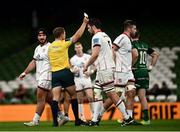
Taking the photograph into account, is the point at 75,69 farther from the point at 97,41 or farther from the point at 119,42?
the point at 97,41

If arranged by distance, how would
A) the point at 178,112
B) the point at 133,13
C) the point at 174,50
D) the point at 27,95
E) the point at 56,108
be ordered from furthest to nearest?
the point at 133,13, the point at 174,50, the point at 27,95, the point at 178,112, the point at 56,108

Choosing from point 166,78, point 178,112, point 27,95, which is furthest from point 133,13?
point 178,112

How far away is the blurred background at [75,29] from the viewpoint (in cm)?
2691

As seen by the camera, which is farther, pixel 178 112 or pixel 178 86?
pixel 178 86

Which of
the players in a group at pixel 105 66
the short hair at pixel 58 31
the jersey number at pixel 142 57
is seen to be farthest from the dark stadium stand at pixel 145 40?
the short hair at pixel 58 31

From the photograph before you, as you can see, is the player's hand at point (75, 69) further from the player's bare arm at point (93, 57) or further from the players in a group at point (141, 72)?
the player's bare arm at point (93, 57)

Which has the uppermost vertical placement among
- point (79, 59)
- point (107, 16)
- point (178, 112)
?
point (107, 16)

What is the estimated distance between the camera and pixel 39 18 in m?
34.4

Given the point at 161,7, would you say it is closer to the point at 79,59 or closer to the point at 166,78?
the point at 166,78

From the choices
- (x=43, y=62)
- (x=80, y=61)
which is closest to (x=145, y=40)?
(x=80, y=61)

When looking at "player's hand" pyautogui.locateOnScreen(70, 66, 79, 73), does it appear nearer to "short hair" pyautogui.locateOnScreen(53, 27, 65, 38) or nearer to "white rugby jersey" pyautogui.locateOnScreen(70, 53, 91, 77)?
"white rugby jersey" pyautogui.locateOnScreen(70, 53, 91, 77)

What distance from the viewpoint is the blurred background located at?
26906 mm

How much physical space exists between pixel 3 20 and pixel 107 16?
214 inches

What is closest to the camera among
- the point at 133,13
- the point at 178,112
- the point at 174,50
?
the point at 178,112
